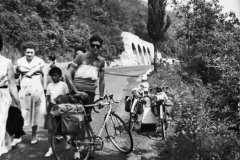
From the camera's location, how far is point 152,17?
25.9m

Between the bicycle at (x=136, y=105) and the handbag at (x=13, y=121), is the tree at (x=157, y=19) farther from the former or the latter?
the handbag at (x=13, y=121)

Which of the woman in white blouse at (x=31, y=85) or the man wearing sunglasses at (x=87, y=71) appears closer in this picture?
the man wearing sunglasses at (x=87, y=71)

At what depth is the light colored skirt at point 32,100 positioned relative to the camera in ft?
18.0

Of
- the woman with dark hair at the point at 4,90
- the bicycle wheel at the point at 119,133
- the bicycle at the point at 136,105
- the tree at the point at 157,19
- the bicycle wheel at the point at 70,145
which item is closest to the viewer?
the woman with dark hair at the point at 4,90

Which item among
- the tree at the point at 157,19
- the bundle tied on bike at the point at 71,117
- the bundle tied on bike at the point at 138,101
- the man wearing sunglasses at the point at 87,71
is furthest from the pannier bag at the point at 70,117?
the tree at the point at 157,19

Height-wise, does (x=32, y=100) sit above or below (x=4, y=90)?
below

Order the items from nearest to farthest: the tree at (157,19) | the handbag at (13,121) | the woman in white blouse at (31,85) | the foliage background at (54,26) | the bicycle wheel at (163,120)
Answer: the handbag at (13,121) < the woman in white blouse at (31,85) < the bicycle wheel at (163,120) < the foliage background at (54,26) < the tree at (157,19)

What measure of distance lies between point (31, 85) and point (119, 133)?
1.91 m

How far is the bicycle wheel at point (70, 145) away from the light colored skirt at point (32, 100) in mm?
892

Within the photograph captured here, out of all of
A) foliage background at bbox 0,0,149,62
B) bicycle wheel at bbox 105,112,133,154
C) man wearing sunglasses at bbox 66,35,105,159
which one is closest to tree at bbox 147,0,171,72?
foliage background at bbox 0,0,149,62

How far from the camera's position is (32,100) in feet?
18.3

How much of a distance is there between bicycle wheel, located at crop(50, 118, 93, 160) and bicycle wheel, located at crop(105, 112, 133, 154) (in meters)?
0.54

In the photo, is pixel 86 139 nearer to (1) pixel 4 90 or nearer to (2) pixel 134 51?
(1) pixel 4 90

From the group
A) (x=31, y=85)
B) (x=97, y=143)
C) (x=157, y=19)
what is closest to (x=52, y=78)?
(x=31, y=85)
